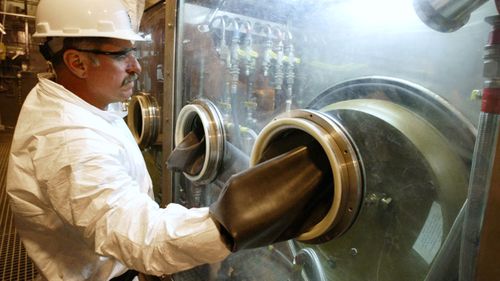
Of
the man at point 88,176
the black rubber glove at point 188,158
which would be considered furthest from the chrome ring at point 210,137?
the man at point 88,176

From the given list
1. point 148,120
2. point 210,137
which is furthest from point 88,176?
point 148,120

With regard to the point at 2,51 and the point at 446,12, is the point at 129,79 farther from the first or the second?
the point at 2,51

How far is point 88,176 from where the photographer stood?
66 cm

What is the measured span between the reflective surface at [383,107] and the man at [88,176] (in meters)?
0.33

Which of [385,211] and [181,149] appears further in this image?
[181,149]

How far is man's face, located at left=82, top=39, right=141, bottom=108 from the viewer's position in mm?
994

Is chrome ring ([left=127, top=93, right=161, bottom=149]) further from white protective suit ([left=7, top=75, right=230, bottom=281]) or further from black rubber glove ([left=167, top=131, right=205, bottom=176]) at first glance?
white protective suit ([left=7, top=75, right=230, bottom=281])

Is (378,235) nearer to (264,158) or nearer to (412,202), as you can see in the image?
(412,202)

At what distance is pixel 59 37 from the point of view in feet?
3.25

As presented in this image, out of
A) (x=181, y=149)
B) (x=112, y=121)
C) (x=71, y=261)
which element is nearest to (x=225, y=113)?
(x=181, y=149)

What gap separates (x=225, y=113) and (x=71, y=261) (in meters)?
0.73

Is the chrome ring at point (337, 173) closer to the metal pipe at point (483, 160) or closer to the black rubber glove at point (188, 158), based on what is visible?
the metal pipe at point (483, 160)

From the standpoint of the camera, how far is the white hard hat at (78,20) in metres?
0.98

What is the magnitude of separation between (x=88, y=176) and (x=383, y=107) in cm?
64
